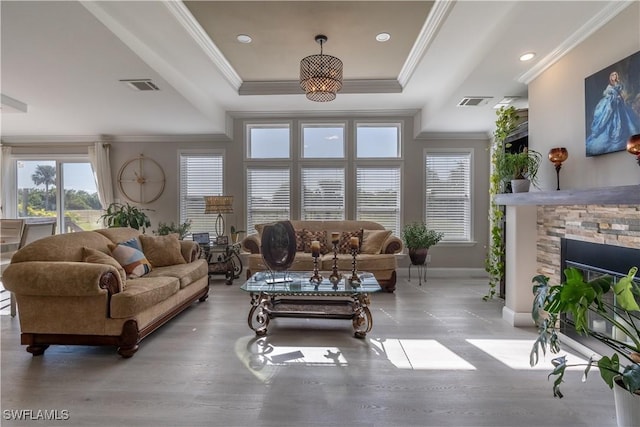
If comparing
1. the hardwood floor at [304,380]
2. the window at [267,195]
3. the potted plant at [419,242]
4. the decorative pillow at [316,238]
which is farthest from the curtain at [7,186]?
the potted plant at [419,242]

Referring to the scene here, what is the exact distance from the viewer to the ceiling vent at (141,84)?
3.51 metres

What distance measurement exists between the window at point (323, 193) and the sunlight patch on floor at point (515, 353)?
322 cm

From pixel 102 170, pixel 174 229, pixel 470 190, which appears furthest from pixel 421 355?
pixel 102 170

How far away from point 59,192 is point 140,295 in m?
4.95

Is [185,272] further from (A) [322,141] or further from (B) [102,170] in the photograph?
(B) [102,170]

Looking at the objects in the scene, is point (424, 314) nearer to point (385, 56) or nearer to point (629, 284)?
point (629, 284)

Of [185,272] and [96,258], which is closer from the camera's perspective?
[96,258]

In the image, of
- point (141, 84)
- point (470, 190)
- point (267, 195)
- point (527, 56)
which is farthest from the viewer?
point (267, 195)

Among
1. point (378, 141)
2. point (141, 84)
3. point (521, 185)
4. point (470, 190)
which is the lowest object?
point (521, 185)

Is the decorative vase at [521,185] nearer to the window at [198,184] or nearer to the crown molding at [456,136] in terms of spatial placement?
the crown molding at [456,136]

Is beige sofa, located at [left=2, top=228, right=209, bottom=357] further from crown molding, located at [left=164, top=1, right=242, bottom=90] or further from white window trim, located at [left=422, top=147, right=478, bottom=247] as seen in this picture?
white window trim, located at [left=422, top=147, right=478, bottom=247]

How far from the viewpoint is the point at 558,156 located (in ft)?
8.71

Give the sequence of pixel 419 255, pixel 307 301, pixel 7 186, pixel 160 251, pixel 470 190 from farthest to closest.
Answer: pixel 7 186 → pixel 470 190 → pixel 419 255 → pixel 160 251 → pixel 307 301

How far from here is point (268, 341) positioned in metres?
2.79
